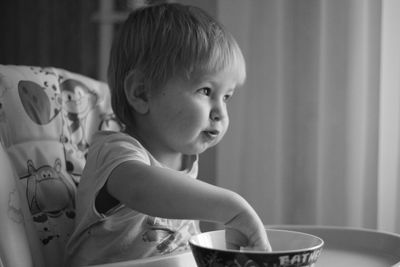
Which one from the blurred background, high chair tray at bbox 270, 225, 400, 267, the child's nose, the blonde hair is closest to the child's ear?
the blonde hair

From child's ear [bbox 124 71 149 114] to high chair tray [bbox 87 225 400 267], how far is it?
0.98 feet

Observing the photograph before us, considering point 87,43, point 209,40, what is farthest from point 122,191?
point 87,43

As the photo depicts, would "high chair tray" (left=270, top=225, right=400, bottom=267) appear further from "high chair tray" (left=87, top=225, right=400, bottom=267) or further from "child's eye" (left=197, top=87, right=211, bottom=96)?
"child's eye" (left=197, top=87, right=211, bottom=96)

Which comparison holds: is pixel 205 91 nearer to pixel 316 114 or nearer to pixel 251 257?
pixel 251 257

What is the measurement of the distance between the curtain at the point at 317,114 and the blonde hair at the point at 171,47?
0.51 metres

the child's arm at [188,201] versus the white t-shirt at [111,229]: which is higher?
the child's arm at [188,201]

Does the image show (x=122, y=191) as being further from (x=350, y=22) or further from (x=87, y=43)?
(x=87, y=43)

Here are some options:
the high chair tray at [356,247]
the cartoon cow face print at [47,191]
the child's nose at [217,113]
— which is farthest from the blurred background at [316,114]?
A: the cartoon cow face print at [47,191]

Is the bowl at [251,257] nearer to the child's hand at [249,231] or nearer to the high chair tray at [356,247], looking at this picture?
the child's hand at [249,231]

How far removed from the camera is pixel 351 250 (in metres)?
0.80

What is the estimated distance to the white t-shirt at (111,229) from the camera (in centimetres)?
80

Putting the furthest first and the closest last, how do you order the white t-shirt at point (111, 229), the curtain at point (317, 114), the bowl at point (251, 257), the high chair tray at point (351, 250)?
1. the curtain at point (317, 114)
2. the white t-shirt at point (111, 229)
3. the high chair tray at point (351, 250)
4. the bowl at point (251, 257)

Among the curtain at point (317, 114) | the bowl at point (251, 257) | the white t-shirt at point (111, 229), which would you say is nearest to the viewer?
the bowl at point (251, 257)

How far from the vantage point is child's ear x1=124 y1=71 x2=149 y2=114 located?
35.1 inches
